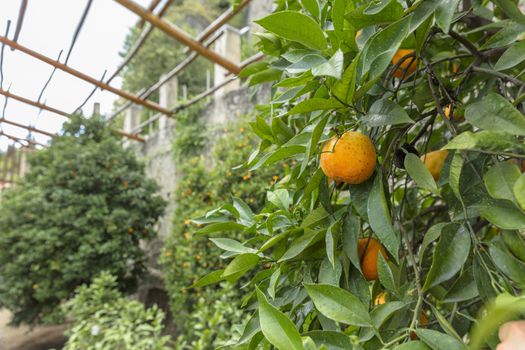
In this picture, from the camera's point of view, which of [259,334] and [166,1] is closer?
[259,334]

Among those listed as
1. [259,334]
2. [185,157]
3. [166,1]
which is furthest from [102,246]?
[259,334]

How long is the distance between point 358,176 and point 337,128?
2.4 inches

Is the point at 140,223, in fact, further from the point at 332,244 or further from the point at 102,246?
the point at 332,244

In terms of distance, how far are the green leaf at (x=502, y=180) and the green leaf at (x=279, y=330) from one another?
189mm

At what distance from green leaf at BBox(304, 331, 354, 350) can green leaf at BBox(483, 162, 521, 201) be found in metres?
0.17

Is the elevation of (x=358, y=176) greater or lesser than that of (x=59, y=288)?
greater

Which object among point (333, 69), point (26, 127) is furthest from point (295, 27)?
point (26, 127)

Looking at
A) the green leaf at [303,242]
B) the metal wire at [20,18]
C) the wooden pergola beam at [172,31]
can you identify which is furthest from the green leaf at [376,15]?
the metal wire at [20,18]

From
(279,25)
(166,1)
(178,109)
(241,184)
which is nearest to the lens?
(279,25)

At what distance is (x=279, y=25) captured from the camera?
1.03 ft

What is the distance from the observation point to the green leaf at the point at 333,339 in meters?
0.30

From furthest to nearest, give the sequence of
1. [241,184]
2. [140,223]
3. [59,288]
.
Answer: [140,223], [59,288], [241,184]

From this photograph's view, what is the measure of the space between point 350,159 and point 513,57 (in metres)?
0.20

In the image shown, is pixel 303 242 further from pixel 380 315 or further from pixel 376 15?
pixel 376 15
